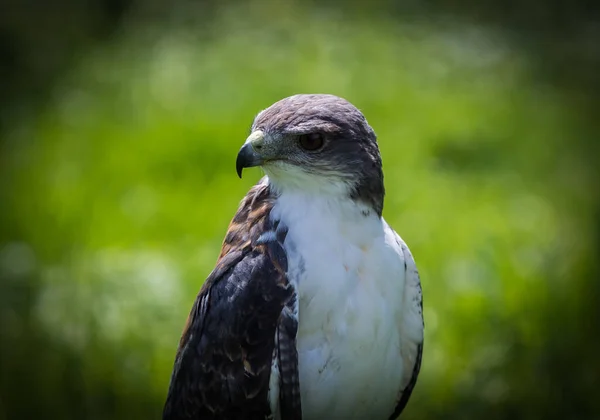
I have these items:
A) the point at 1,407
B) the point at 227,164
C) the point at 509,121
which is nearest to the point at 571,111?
the point at 509,121

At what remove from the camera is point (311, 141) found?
3215 mm

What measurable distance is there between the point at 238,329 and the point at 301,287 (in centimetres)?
26

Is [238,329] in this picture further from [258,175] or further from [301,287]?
[258,175]

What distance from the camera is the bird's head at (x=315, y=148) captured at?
319cm

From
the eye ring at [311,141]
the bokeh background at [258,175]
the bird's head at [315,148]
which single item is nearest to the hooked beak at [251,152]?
the bird's head at [315,148]

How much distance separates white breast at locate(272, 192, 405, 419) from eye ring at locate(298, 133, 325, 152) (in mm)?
182

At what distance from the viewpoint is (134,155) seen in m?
7.41

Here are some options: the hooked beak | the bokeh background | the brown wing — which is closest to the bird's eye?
the hooked beak

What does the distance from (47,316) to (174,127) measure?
243 cm

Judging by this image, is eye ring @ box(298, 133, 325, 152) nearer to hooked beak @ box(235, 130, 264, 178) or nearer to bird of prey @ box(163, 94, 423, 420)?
bird of prey @ box(163, 94, 423, 420)

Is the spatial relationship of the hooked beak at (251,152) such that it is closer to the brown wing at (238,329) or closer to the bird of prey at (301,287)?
the bird of prey at (301,287)

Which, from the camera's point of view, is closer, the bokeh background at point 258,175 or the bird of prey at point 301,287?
the bird of prey at point 301,287

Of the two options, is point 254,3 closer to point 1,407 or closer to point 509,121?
point 509,121

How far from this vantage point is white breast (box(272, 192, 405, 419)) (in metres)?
3.24
